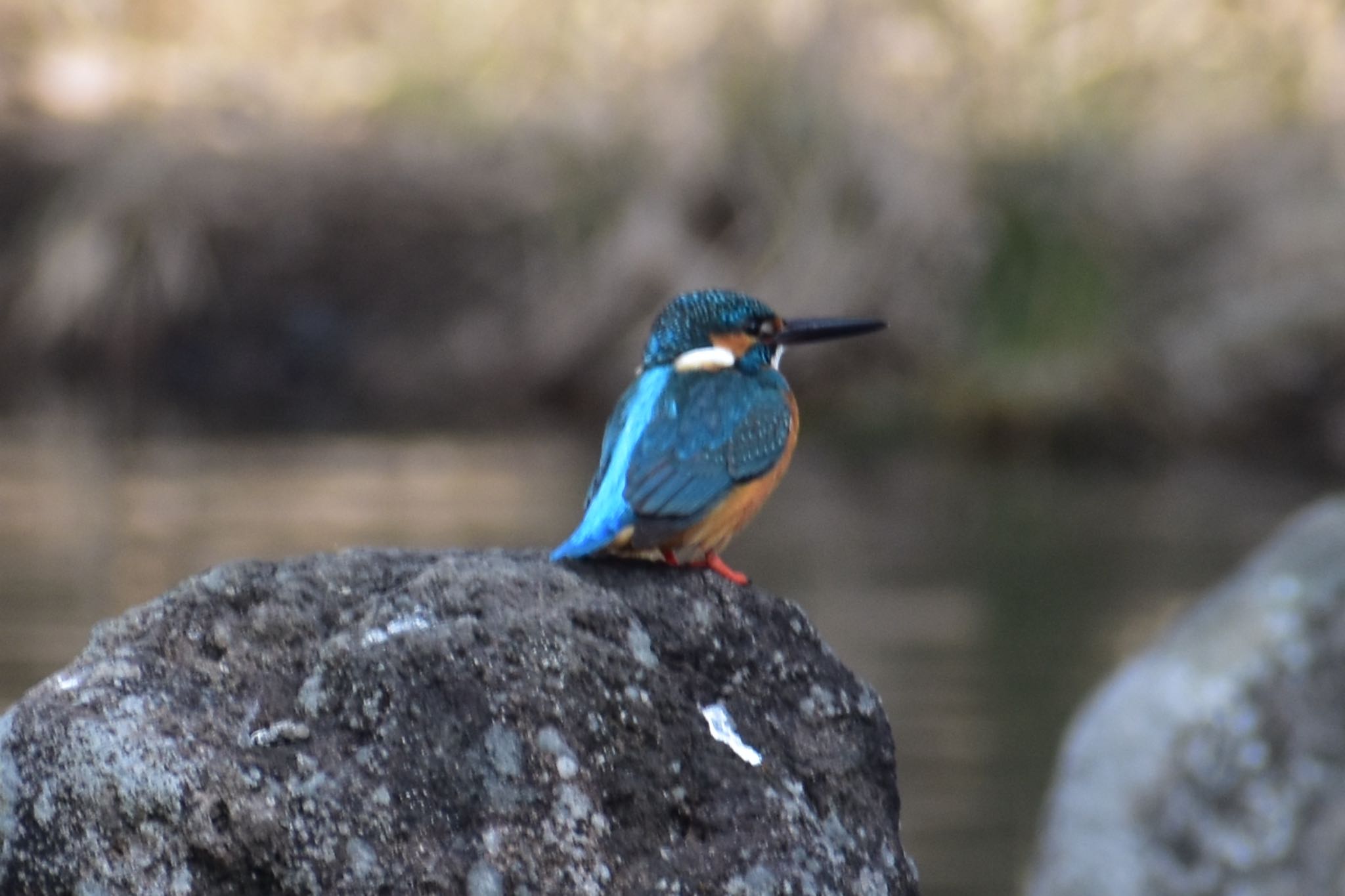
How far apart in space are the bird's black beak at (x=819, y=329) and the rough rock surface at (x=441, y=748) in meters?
0.65

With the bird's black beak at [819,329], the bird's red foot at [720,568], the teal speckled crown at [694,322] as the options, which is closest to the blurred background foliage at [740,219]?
the bird's black beak at [819,329]

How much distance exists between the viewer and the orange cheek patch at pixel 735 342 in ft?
10.5

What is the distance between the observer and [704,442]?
9.79 ft

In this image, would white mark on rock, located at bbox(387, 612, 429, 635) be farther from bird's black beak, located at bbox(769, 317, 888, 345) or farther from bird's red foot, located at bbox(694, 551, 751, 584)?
bird's black beak, located at bbox(769, 317, 888, 345)

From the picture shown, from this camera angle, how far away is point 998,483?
47.4ft

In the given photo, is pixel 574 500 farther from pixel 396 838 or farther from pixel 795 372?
pixel 396 838

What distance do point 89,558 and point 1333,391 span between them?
9.39m

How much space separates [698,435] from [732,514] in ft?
0.41

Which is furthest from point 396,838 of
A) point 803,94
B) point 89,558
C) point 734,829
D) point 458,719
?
point 803,94

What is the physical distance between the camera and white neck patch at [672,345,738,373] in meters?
3.16

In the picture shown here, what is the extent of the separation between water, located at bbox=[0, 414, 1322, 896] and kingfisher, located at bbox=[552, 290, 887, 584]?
3.60m

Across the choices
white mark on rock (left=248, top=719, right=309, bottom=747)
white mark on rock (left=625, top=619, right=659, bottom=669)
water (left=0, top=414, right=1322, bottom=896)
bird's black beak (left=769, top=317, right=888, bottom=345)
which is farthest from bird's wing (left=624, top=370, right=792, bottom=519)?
water (left=0, top=414, right=1322, bottom=896)

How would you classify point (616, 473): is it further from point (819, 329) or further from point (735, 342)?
point (819, 329)

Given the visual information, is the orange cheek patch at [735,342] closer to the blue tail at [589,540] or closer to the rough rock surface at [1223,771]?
the blue tail at [589,540]
